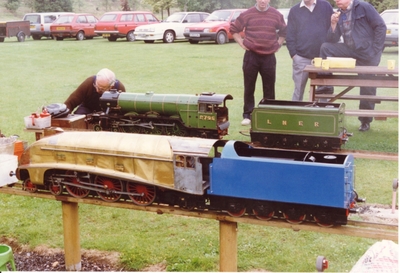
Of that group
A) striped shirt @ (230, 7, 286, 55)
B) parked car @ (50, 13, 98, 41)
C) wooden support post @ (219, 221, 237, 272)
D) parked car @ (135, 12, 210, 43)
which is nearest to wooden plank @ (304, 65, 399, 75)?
striped shirt @ (230, 7, 286, 55)

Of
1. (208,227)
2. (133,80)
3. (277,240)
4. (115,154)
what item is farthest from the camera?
(133,80)

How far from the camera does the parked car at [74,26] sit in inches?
967

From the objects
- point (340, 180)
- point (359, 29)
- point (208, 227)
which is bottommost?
point (208, 227)

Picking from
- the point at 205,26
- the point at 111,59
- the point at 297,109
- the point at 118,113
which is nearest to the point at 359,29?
the point at 297,109

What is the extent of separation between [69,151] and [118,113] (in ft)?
9.91

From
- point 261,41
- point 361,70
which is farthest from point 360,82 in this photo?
point 261,41

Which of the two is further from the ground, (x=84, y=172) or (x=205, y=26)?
(x=205, y=26)

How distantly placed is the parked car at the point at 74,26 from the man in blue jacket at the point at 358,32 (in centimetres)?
1922

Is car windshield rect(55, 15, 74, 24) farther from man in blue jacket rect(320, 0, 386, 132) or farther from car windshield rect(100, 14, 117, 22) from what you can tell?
man in blue jacket rect(320, 0, 386, 132)

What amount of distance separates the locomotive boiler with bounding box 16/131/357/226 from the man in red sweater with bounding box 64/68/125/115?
2509mm

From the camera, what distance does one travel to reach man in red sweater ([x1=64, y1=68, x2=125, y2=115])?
6551 mm

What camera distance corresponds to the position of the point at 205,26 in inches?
798

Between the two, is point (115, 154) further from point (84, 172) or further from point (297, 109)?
point (297, 109)

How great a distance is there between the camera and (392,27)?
1656 centimetres
